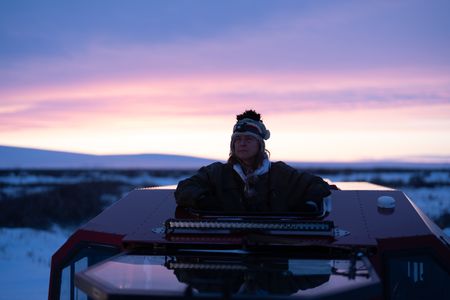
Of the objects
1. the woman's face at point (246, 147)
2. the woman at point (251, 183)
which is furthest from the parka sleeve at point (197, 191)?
the woman's face at point (246, 147)

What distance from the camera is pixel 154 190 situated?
477 centimetres

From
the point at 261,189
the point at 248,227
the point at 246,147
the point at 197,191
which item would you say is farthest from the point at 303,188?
the point at 248,227

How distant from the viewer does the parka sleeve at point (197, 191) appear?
3939 millimetres

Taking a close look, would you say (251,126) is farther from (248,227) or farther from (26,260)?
(26,260)

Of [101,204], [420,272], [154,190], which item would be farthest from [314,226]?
[101,204]

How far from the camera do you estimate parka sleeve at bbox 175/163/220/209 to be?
3.94 m

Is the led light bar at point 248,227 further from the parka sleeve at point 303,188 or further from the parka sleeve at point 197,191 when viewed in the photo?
the parka sleeve at point 303,188

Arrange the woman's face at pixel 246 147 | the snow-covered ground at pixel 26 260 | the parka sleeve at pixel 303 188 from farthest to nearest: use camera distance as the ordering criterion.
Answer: the snow-covered ground at pixel 26 260, the woman's face at pixel 246 147, the parka sleeve at pixel 303 188

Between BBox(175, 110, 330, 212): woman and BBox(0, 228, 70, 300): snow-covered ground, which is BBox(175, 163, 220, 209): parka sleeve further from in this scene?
BBox(0, 228, 70, 300): snow-covered ground

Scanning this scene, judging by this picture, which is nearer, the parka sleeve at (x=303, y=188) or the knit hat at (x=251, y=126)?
the parka sleeve at (x=303, y=188)

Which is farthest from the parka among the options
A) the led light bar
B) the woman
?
the led light bar

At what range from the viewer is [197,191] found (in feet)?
13.0

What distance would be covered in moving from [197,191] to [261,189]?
0.57 m

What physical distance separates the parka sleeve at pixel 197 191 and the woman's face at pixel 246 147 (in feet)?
0.77
